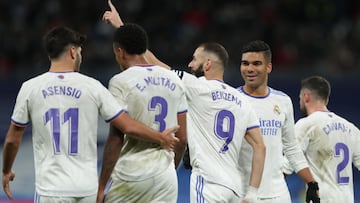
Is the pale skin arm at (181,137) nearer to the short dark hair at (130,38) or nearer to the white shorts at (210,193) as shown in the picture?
the white shorts at (210,193)

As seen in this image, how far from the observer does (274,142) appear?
344 inches

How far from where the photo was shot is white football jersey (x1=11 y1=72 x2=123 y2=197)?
24.4 ft

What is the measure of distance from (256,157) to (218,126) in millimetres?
417

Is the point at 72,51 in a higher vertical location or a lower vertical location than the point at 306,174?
higher

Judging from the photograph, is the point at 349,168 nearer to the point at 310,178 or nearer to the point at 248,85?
the point at 310,178

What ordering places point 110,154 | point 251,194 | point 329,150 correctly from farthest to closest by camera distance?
point 329,150
point 251,194
point 110,154

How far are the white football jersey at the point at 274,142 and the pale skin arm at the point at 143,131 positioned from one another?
3.65 feet

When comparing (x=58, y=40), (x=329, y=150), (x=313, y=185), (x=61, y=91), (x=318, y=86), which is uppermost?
(x=58, y=40)

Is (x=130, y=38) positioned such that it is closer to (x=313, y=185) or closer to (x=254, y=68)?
(x=254, y=68)

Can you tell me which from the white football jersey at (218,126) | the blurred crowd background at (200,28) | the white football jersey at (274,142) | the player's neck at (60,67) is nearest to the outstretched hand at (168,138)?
the white football jersey at (218,126)

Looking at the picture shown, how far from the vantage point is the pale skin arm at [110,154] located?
24.8 feet

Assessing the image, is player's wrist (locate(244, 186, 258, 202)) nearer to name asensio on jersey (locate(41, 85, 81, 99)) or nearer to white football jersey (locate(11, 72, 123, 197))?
white football jersey (locate(11, 72, 123, 197))

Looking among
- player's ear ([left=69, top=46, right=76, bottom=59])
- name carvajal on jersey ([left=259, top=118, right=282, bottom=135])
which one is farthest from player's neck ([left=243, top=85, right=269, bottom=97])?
player's ear ([left=69, top=46, right=76, bottom=59])

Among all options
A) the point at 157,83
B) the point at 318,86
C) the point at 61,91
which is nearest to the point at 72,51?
the point at 61,91
